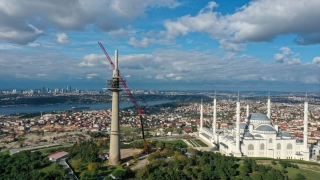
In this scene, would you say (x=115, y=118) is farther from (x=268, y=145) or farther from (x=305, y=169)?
(x=305, y=169)

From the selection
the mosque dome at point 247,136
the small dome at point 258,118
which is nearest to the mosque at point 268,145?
the mosque dome at point 247,136

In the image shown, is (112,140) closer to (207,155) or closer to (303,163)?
(207,155)

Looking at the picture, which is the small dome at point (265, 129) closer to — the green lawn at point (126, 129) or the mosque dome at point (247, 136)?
the mosque dome at point (247, 136)

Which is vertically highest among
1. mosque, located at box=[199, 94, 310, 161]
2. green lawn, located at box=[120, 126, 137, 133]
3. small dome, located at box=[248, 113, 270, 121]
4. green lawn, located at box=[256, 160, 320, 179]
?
small dome, located at box=[248, 113, 270, 121]

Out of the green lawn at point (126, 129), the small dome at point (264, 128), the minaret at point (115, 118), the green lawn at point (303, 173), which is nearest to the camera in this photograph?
the minaret at point (115, 118)

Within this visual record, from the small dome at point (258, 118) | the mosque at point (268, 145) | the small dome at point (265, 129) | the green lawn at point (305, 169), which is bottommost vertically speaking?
the green lawn at point (305, 169)

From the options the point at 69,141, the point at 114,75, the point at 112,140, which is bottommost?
the point at 69,141

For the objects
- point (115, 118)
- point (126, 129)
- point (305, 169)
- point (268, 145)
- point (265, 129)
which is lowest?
point (126, 129)

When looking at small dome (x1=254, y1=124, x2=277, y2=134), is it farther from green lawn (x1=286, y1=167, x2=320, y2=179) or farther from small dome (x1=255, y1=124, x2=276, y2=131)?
green lawn (x1=286, y1=167, x2=320, y2=179)

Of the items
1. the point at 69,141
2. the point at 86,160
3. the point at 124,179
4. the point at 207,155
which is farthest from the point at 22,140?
the point at 207,155

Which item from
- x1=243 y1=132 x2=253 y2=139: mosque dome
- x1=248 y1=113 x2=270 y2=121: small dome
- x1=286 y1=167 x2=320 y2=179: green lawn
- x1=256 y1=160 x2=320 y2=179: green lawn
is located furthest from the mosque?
x1=286 y1=167 x2=320 y2=179: green lawn

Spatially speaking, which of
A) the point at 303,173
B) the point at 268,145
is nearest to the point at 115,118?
the point at 303,173
